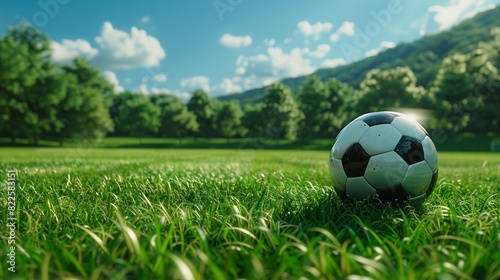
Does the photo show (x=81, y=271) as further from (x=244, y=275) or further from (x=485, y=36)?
(x=485, y=36)

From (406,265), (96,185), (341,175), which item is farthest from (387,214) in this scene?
(96,185)

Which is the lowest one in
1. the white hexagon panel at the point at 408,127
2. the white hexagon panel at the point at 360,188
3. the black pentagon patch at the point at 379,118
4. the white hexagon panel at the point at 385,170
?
the white hexagon panel at the point at 360,188

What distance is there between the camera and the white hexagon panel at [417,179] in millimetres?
3115

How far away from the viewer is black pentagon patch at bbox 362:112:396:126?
134 inches

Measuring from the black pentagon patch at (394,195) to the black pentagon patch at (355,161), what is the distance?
271 mm

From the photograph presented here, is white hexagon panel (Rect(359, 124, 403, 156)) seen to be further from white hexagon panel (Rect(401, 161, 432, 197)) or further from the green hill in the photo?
the green hill

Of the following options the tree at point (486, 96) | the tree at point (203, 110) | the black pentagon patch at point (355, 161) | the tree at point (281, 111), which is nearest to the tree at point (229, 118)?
the tree at point (281, 111)

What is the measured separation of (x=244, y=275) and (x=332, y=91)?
61.9 m

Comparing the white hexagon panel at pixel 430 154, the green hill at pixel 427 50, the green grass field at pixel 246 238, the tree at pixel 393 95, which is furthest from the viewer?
the green hill at pixel 427 50

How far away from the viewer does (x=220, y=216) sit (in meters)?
2.52

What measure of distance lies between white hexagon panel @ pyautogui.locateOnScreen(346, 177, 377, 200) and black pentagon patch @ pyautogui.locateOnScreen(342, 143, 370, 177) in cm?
6

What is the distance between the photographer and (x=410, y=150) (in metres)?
3.20

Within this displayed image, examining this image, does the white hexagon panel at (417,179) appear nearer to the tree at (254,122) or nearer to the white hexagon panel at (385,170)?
the white hexagon panel at (385,170)

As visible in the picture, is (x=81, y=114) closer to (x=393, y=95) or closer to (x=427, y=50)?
(x=393, y=95)
